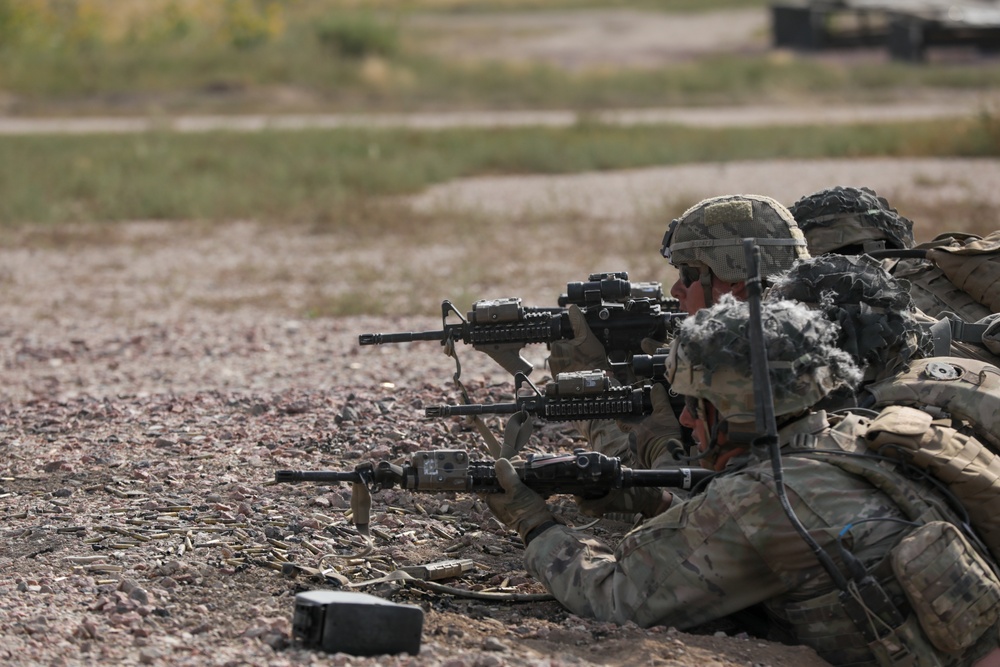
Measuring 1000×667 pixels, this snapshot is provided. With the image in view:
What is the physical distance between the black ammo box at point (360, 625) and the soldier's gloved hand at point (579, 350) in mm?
1912

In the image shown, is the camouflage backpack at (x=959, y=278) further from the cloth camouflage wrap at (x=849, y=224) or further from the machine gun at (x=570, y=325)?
the machine gun at (x=570, y=325)

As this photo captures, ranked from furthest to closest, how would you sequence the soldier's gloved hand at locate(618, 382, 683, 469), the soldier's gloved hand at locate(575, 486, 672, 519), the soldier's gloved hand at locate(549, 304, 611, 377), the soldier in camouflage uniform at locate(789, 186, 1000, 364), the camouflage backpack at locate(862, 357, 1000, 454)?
1. the soldier in camouflage uniform at locate(789, 186, 1000, 364)
2. the soldier's gloved hand at locate(549, 304, 611, 377)
3. the soldier's gloved hand at locate(618, 382, 683, 469)
4. the soldier's gloved hand at locate(575, 486, 672, 519)
5. the camouflage backpack at locate(862, 357, 1000, 454)

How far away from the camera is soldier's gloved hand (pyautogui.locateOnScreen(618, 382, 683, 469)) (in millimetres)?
4723

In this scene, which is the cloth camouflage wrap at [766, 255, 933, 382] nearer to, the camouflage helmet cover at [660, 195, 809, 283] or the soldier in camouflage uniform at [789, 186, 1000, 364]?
the camouflage helmet cover at [660, 195, 809, 283]

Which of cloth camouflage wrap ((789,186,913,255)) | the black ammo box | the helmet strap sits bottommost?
the black ammo box

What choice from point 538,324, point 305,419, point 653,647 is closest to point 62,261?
point 305,419

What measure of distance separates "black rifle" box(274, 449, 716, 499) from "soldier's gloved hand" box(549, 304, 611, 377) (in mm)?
1359

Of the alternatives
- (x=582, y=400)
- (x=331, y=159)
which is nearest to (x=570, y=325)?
(x=582, y=400)

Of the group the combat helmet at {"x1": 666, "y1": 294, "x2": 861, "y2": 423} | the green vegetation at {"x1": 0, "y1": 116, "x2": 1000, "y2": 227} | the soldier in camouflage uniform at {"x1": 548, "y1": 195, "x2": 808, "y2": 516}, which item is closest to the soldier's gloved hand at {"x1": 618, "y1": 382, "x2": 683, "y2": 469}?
the soldier in camouflage uniform at {"x1": 548, "y1": 195, "x2": 808, "y2": 516}

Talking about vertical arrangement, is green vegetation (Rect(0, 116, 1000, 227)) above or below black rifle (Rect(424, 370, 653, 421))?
below

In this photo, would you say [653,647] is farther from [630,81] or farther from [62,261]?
[630,81]

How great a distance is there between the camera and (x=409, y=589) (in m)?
4.14

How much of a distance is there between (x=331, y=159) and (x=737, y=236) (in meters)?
12.0

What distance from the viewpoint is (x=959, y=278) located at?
5.33m
